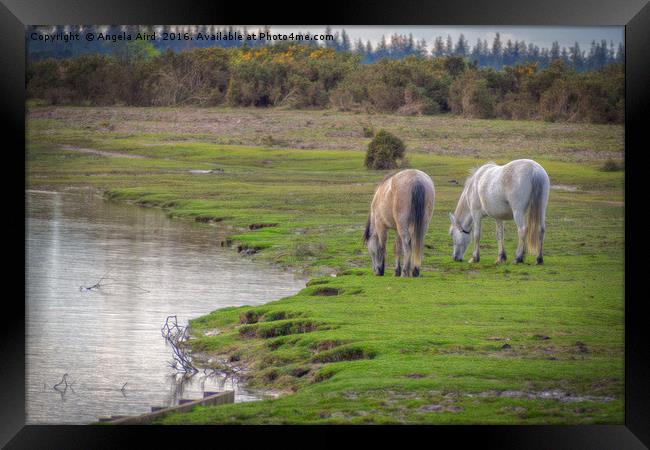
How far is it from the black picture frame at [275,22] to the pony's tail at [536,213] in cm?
452

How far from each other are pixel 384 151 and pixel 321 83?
2178mm

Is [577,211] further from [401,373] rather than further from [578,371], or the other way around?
[401,373]

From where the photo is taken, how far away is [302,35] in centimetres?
1373

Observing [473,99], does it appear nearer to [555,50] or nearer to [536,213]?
[536,213]

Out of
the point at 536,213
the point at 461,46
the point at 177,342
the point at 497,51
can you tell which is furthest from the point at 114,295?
the point at 497,51

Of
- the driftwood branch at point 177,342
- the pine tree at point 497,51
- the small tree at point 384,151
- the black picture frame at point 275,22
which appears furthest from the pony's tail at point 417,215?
the black picture frame at point 275,22

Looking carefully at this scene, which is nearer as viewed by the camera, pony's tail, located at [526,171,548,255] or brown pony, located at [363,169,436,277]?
brown pony, located at [363,169,436,277]

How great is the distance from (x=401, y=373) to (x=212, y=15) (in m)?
4.02

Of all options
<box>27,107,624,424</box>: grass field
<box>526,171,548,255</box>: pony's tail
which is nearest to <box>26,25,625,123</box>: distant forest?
<box>27,107,624,424</box>: grass field

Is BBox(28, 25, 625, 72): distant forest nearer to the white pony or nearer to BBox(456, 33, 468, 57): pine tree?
BBox(456, 33, 468, 57): pine tree

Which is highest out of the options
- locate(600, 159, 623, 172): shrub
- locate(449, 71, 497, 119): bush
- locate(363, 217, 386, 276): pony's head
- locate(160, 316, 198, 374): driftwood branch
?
locate(449, 71, 497, 119): bush

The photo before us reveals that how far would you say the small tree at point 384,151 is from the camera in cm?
1752

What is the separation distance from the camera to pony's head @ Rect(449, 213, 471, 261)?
15891 millimetres

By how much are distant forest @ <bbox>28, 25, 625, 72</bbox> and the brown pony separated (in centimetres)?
164
